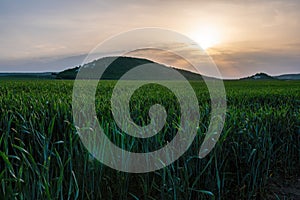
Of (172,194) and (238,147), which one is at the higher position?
(238,147)

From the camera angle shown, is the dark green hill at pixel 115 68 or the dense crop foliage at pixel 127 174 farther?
the dark green hill at pixel 115 68

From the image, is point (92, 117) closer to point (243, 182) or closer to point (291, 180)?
point (243, 182)

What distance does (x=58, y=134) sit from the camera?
3.21 metres

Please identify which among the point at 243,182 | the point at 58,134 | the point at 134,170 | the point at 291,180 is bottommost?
the point at 291,180

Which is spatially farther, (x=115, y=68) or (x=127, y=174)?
→ (x=115, y=68)

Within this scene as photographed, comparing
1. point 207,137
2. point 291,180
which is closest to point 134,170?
point 207,137

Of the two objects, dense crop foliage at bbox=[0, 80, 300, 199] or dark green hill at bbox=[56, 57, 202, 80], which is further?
dark green hill at bbox=[56, 57, 202, 80]

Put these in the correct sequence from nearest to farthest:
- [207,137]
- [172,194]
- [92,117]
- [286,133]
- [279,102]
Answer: [172,194], [207,137], [92,117], [286,133], [279,102]

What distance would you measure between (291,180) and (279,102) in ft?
16.2

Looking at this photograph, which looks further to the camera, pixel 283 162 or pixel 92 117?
pixel 283 162

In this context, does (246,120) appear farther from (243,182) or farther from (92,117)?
(92,117)

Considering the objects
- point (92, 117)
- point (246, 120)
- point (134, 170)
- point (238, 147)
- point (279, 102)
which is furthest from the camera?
point (279, 102)

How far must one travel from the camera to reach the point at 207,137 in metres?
2.83

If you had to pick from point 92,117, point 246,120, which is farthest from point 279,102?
point 92,117
